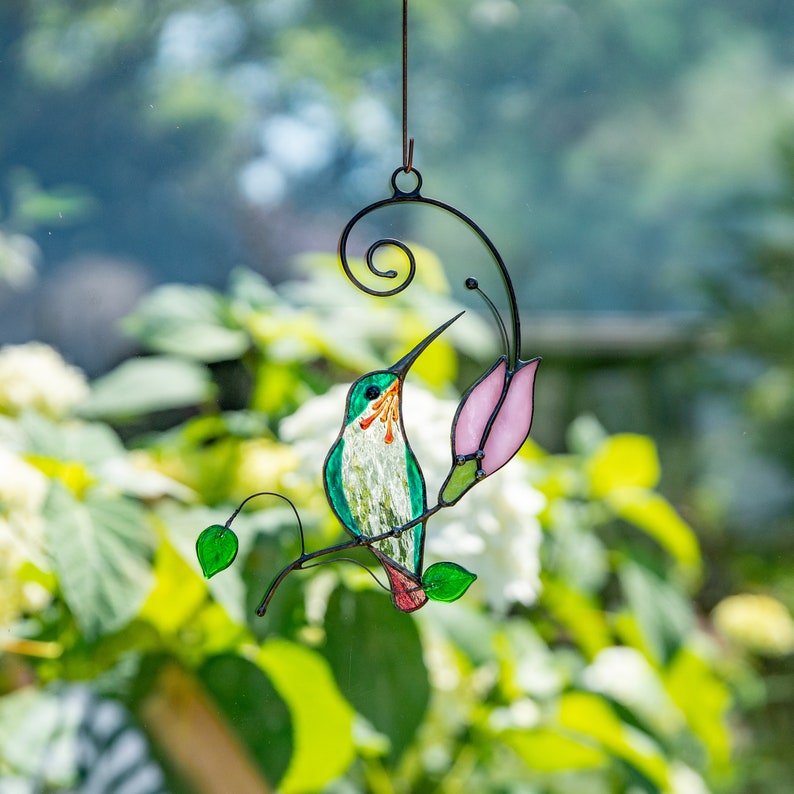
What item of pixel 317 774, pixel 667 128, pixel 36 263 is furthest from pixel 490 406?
pixel 667 128

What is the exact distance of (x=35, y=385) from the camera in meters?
0.55

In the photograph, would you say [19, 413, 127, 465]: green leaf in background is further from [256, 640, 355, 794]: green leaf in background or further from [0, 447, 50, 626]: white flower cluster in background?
[256, 640, 355, 794]: green leaf in background

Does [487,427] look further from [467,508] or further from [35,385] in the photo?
[35,385]

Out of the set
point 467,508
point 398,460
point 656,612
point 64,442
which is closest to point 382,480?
point 398,460

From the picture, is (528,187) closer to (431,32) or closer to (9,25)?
(431,32)

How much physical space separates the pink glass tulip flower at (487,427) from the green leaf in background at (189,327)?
28cm

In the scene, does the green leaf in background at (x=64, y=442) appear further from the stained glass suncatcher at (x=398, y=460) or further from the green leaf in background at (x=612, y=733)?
the green leaf in background at (x=612, y=733)

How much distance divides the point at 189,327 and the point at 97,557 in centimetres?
20

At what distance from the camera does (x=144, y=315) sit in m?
0.59

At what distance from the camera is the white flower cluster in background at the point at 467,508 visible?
17.1 inches

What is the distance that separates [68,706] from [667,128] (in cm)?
80

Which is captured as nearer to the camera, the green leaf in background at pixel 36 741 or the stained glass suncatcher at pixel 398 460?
the stained glass suncatcher at pixel 398 460

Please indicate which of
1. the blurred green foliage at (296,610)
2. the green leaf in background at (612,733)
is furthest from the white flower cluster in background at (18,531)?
the green leaf in background at (612,733)

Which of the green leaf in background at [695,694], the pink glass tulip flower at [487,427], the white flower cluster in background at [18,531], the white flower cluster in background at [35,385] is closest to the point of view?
the pink glass tulip flower at [487,427]
